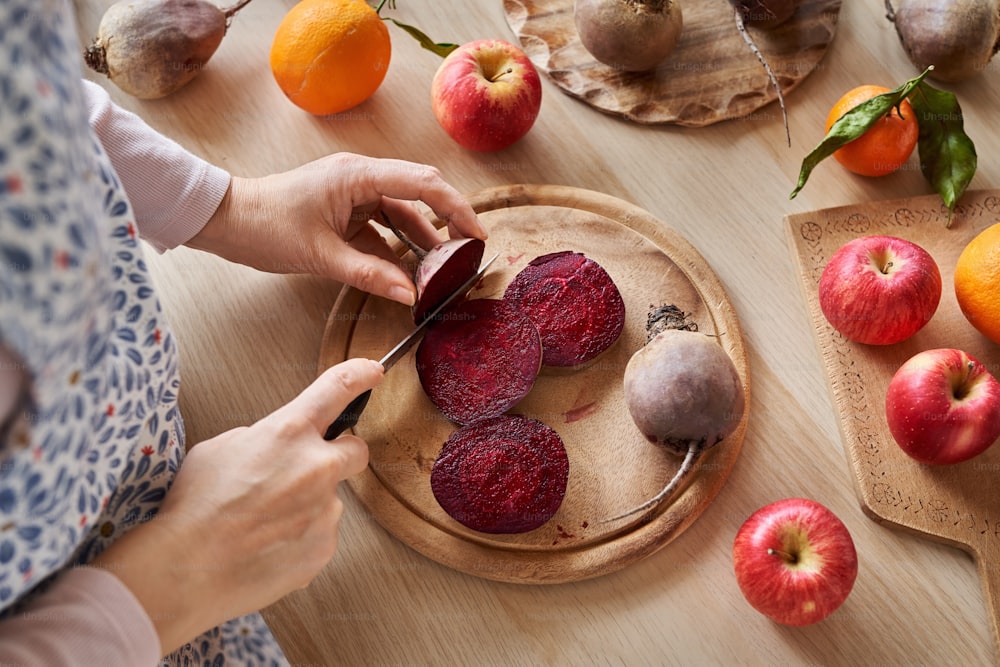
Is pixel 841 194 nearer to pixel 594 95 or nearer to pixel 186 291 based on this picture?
pixel 594 95

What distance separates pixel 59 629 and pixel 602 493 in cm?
67

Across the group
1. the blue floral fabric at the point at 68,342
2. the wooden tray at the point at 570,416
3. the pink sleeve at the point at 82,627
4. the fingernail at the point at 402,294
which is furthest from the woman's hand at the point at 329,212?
the pink sleeve at the point at 82,627

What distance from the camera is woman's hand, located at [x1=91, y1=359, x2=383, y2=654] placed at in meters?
0.78

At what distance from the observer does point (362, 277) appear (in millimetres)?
1127

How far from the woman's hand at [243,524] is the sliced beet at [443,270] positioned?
0.19m

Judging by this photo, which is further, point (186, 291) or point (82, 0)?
point (82, 0)

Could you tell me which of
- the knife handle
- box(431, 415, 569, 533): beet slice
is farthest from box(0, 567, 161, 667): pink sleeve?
box(431, 415, 569, 533): beet slice

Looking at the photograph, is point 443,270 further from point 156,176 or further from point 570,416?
point 156,176

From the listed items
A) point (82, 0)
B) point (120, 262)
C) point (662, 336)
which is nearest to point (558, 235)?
point (662, 336)

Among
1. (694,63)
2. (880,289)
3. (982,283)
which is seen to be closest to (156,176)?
(694,63)

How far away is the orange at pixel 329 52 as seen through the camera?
125 cm

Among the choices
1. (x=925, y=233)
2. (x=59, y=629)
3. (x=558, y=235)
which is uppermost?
(x=59, y=629)

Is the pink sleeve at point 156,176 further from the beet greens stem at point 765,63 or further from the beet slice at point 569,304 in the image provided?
the beet greens stem at point 765,63

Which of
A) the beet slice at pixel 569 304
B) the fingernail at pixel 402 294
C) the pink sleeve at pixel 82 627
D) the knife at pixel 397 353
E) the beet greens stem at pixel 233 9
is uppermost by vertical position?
the beet greens stem at pixel 233 9
